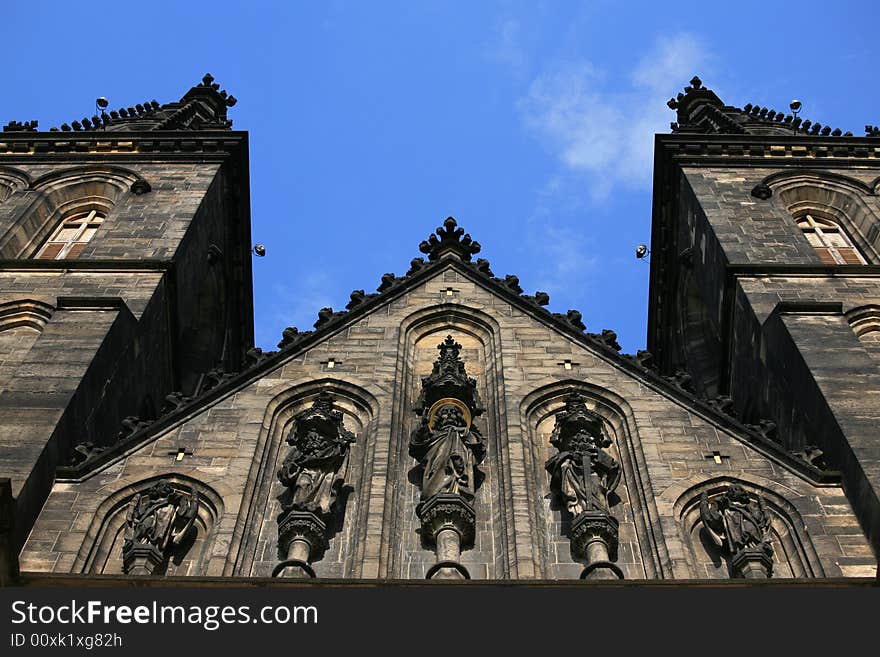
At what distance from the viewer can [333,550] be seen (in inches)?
494

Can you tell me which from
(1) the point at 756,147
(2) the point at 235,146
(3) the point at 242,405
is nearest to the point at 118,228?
(2) the point at 235,146

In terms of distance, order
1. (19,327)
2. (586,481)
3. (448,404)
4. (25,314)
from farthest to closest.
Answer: (25,314) < (19,327) < (448,404) < (586,481)

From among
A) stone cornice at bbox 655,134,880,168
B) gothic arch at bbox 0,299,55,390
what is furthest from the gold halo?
stone cornice at bbox 655,134,880,168

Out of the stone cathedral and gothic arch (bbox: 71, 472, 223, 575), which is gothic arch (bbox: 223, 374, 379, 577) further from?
gothic arch (bbox: 71, 472, 223, 575)

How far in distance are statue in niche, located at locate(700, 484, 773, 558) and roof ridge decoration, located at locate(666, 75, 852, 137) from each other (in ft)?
52.0

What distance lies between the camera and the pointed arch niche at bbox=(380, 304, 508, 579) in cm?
1232

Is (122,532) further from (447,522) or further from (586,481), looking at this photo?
(586,481)

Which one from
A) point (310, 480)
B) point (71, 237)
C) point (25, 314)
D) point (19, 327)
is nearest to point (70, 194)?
point (71, 237)

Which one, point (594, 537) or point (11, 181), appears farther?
point (11, 181)

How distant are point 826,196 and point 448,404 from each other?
1064 centimetres

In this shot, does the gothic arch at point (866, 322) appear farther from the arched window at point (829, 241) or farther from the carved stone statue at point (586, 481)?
the carved stone statue at point (586, 481)

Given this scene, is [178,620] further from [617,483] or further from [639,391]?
[639,391]

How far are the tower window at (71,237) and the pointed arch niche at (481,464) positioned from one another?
6.32 meters

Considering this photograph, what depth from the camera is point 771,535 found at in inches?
502
